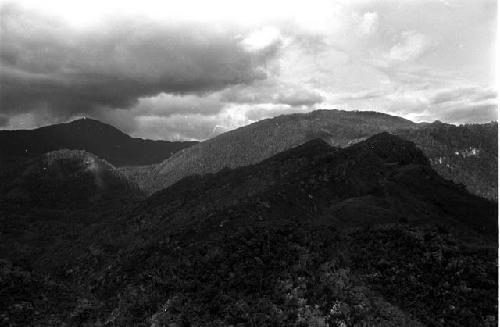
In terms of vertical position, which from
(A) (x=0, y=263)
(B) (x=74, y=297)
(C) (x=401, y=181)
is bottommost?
(B) (x=74, y=297)

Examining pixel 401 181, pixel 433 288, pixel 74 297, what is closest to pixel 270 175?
pixel 401 181

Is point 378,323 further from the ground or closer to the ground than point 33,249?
further from the ground

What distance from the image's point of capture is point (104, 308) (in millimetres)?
55344

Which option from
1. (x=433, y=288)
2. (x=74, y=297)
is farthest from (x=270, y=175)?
(x=433, y=288)

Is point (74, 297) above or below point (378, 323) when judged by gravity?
below

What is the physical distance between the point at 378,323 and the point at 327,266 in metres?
10.7

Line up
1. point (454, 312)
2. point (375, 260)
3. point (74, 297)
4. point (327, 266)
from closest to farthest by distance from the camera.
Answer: point (454, 312) < point (327, 266) < point (375, 260) < point (74, 297)

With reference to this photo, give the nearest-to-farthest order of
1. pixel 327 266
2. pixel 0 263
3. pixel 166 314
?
pixel 166 314, pixel 327 266, pixel 0 263

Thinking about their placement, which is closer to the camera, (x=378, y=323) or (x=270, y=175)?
(x=378, y=323)

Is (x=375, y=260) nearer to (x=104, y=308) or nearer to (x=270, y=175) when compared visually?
(x=104, y=308)

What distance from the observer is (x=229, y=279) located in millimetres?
A: 47219

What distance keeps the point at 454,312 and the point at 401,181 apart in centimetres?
7369

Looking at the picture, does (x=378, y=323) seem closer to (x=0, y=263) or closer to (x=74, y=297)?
(x=74, y=297)

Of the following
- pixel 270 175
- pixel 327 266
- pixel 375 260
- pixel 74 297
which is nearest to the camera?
pixel 327 266
